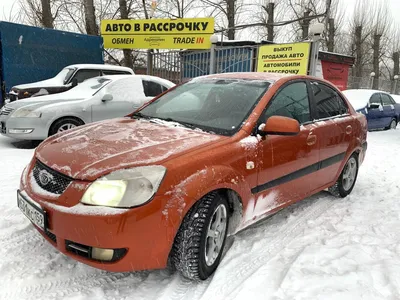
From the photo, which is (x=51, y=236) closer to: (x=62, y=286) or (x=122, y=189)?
(x=62, y=286)

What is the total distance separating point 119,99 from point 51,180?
181 inches

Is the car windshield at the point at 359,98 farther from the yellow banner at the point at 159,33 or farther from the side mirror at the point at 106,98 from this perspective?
the side mirror at the point at 106,98

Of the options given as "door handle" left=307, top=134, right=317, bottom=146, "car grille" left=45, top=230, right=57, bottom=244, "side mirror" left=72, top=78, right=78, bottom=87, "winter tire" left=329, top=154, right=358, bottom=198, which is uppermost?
"side mirror" left=72, top=78, right=78, bottom=87

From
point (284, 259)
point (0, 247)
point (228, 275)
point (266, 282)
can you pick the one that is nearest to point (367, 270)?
point (284, 259)

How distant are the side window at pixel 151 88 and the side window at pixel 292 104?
4.15 m

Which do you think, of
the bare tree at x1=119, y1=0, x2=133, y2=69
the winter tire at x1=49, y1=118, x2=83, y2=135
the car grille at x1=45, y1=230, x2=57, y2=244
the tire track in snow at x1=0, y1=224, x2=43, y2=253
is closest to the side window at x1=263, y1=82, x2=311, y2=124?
the car grille at x1=45, y1=230, x2=57, y2=244

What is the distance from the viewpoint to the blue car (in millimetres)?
10711

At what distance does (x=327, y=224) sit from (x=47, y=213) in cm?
257

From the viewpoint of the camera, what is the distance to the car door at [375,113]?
10795mm

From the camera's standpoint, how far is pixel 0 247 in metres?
2.72

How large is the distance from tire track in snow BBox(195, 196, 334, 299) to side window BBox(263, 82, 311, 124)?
101 centimetres

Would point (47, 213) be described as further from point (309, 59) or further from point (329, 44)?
point (329, 44)

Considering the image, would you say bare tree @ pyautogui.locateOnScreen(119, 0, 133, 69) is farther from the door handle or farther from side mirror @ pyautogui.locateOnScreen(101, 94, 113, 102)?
the door handle

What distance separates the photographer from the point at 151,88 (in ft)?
23.9
